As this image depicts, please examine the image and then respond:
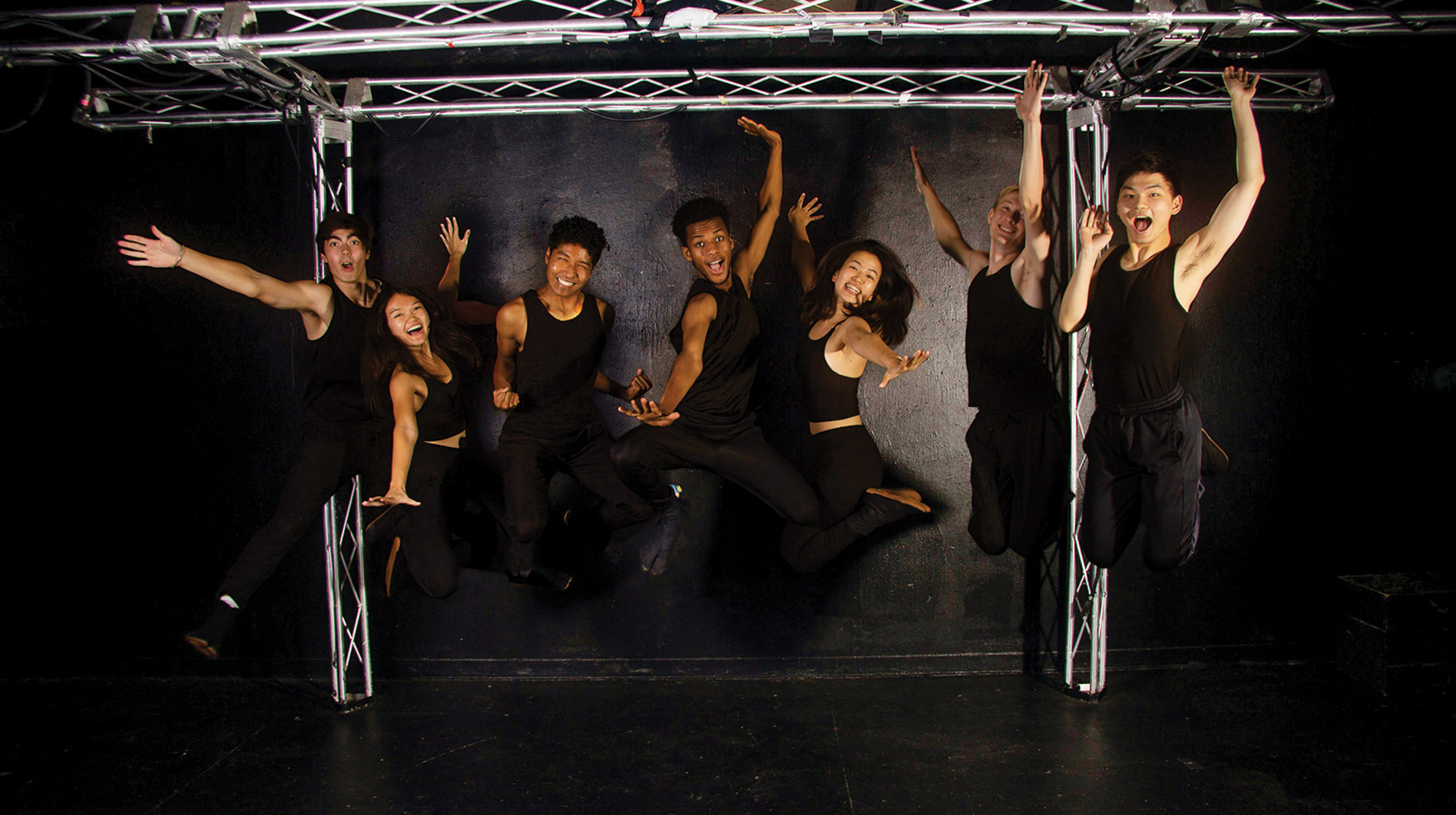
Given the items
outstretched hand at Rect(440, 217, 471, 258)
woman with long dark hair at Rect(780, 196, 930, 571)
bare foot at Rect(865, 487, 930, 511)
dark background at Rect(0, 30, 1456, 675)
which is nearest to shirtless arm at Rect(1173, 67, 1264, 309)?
dark background at Rect(0, 30, 1456, 675)

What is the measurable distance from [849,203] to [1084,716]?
10.4 ft

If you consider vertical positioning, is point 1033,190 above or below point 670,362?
above

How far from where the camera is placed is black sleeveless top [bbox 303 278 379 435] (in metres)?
4.09

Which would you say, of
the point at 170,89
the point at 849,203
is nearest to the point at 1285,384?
the point at 849,203

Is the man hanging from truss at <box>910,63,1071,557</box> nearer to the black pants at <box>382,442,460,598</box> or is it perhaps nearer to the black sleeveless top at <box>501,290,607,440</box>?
the black sleeveless top at <box>501,290,607,440</box>

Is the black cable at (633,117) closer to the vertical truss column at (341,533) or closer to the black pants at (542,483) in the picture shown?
the vertical truss column at (341,533)

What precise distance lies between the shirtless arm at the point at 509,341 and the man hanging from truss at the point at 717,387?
2.34 ft

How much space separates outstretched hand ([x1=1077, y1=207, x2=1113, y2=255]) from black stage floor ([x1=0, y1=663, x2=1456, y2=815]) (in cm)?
251

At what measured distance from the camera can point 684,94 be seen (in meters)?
4.28

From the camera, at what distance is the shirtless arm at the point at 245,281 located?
147 inches

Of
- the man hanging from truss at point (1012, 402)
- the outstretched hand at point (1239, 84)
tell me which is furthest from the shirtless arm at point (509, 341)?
the outstretched hand at point (1239, 84)

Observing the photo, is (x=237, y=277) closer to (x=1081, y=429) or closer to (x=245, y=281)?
(x=245, y=281)

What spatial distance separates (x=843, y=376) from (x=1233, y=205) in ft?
6.51

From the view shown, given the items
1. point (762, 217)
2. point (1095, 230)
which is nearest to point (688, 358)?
point (762, 217)
